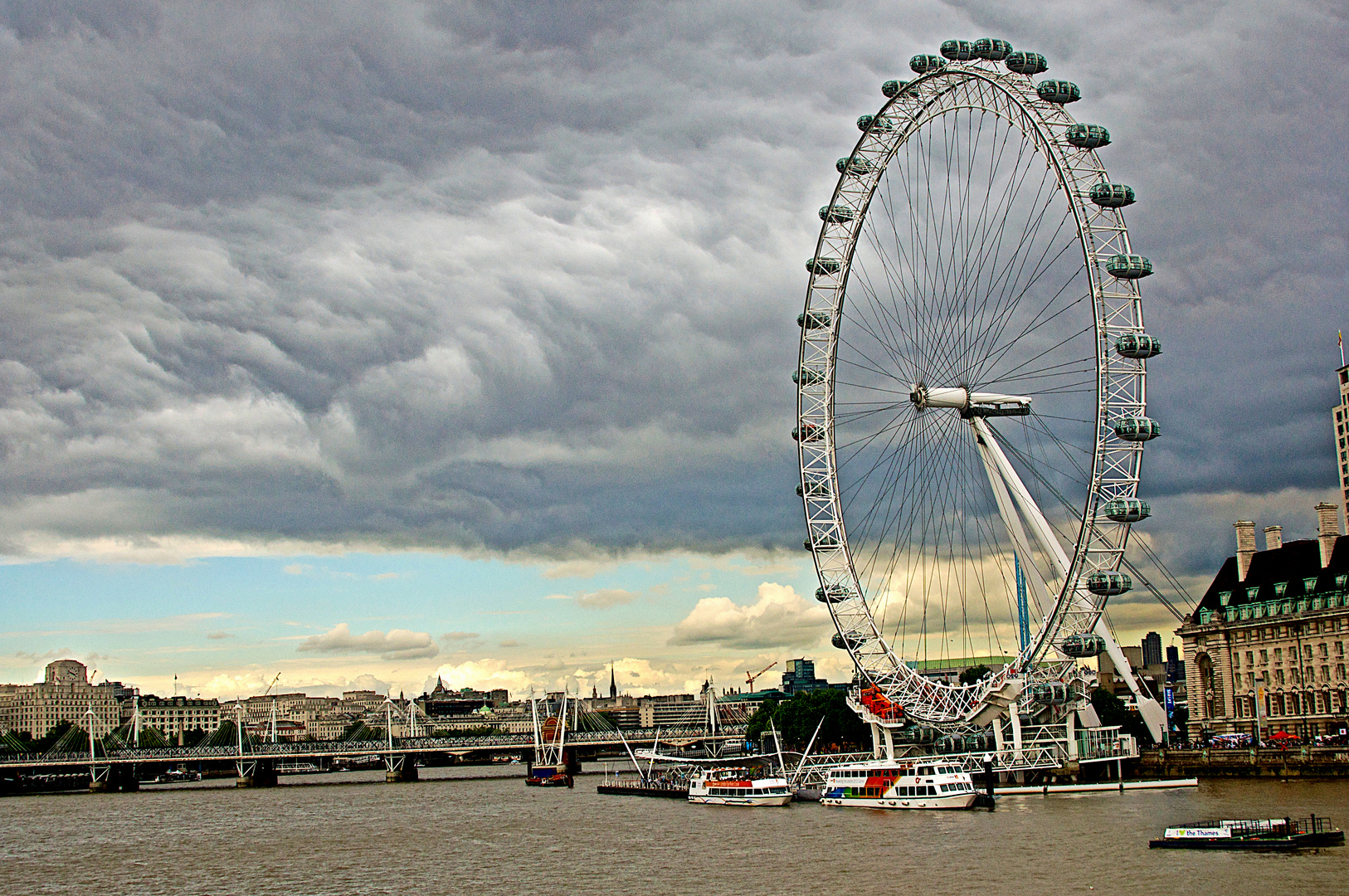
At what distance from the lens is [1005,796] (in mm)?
80062

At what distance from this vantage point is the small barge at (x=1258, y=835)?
1895 inches

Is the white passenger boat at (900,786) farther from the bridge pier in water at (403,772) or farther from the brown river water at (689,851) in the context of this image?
the bridge pier in water at (403,772)

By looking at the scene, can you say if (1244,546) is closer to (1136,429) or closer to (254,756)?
(1136,429)

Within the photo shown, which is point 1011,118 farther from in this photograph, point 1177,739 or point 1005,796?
point 1177,739

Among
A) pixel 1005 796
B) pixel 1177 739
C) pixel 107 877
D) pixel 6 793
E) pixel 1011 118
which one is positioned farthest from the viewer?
pixel 6 793

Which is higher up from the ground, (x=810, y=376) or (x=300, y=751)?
(x=810, y=376)

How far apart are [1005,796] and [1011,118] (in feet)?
129

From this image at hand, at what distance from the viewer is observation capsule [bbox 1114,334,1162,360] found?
232ft

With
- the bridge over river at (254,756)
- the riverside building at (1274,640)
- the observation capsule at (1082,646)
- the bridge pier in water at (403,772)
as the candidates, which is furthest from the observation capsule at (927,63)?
the bridge pier in water at (403,772)

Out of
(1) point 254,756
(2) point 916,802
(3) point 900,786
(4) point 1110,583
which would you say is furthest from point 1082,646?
(1) point 254,756

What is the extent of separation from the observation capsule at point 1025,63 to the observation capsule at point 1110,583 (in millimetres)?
27397

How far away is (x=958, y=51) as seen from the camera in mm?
74375

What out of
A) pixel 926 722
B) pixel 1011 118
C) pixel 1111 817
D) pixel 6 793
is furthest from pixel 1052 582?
pixel 6 793

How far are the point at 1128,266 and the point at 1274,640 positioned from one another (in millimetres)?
42319
